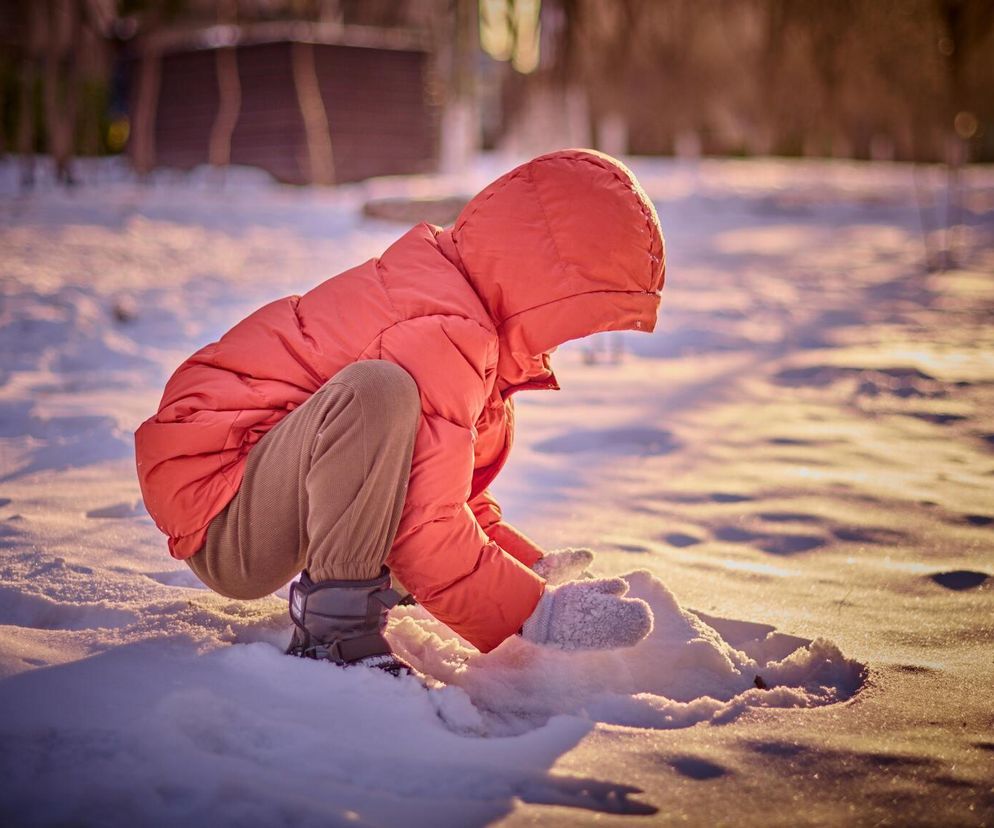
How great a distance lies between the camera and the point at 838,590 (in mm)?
2008

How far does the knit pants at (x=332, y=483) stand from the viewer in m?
1.38

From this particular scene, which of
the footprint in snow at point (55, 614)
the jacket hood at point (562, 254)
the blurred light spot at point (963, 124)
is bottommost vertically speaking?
the footprint in snow at point (55, 614)

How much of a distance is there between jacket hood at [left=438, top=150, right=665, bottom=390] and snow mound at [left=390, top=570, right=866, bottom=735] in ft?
1.72

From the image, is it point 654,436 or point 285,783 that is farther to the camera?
point 654,436

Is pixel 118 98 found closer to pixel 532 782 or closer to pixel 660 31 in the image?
pixel 660 31

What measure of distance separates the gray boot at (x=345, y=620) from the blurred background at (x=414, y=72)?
25.5 ft

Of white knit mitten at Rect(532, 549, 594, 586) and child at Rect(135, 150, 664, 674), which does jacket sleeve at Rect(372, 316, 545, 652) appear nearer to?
child at Rect(135, 150, 664, 674)

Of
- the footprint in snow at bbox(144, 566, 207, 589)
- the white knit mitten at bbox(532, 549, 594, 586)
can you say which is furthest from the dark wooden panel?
the white knit mitten at bbox(532, 549, 594, 586)

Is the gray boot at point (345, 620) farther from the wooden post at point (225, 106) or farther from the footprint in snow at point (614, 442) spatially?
the wooden post at point (225, 106)

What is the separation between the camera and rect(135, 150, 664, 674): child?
1415 mm

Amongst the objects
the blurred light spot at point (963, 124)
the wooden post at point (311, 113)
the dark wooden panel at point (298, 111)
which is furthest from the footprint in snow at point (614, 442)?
the dark wooden panel at point (298, 111)

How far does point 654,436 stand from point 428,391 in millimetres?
1825

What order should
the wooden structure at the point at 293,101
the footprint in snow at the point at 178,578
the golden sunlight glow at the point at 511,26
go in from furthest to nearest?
the golden sunlight glow at the point at 511,26
the wooden structure at the point at 293,101
the footprint in snow at the point at 178,578

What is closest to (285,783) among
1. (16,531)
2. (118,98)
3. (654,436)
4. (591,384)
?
(16,531)
